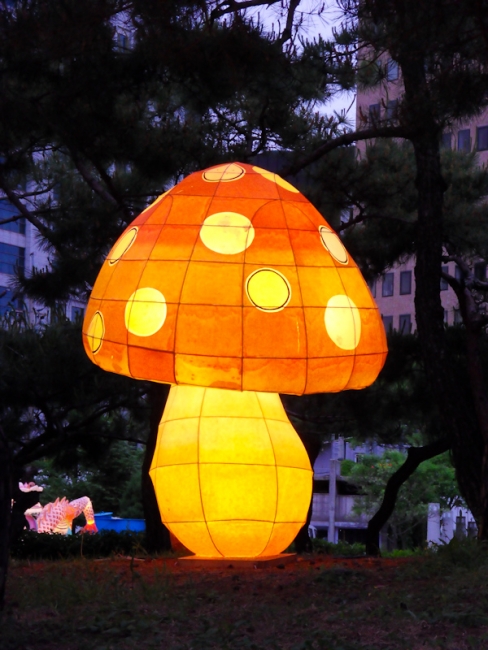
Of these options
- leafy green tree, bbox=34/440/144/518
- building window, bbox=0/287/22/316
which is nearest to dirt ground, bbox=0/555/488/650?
building window, bbox=0/287/22/316

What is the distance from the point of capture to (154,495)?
935 cm

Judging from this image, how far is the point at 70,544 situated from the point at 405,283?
30.6m

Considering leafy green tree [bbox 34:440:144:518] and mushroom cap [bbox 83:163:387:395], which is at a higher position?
mushroom cap [bbox 83:163:387:395]

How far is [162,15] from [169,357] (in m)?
2.25

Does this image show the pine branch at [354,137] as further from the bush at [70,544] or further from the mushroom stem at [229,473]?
the bush at [70,544]

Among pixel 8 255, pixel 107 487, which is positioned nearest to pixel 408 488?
pixel 107 487

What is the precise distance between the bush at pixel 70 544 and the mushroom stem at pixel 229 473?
5.99 metres

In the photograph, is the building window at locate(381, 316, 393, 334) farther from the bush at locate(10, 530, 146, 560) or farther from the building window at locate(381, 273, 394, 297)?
the bush at locate(10, 530, 146, 560)

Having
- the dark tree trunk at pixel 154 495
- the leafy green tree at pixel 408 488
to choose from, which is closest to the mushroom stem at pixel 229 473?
the dark tree trunk at pixel 154 495

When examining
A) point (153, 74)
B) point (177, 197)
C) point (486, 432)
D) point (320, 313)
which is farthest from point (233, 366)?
point (153, 74)

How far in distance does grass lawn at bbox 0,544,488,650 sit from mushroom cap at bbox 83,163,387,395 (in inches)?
44.6

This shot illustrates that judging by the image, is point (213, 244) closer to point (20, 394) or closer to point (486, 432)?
point (486, 432)

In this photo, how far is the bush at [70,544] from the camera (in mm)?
12008

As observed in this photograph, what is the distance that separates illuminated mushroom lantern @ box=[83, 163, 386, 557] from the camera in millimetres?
5637
